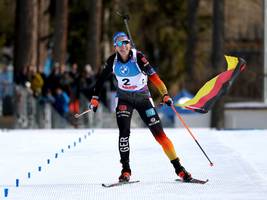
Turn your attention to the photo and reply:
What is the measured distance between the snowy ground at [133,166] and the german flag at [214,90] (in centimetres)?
86

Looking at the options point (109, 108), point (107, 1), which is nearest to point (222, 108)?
point (109, 108)

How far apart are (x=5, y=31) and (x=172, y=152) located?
4228cm

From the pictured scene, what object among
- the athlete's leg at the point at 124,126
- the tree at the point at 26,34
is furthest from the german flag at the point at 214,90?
the tree at the point at 26,34

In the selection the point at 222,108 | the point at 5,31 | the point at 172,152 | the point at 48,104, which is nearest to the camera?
the point at 172,152

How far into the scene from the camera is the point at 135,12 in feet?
152

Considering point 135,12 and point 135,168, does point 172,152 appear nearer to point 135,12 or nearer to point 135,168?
point 135,168

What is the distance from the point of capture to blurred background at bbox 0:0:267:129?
84.2 feet

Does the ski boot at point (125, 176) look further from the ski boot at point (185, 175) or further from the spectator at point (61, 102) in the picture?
the spectator at point (61, 102)

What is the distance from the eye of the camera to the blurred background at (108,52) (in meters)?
25.7

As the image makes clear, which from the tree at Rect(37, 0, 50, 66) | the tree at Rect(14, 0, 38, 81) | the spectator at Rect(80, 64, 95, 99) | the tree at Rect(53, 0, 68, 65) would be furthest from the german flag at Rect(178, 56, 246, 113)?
the tree at Rect(37, 0, 50, 66)

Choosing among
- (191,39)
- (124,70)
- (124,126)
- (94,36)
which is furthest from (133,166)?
(191,39)

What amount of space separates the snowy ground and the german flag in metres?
0.86

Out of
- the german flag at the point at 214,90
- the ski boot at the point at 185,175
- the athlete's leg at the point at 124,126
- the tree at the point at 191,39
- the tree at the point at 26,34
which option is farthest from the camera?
the tree at the point at 191,39

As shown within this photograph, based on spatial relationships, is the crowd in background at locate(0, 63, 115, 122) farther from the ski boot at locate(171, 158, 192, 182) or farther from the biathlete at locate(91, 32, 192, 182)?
the ski boot at locate(171, 158, 192, 182)
